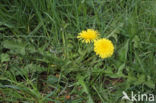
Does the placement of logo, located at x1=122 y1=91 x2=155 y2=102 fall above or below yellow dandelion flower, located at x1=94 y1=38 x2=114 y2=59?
below

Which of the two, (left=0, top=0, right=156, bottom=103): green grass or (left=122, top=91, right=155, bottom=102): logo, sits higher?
(left=0, top=0, right=156, bottom=103): green grass

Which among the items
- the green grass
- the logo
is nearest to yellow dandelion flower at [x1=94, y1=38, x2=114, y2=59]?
the green grass

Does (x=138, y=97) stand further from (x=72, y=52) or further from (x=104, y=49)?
(x=72, y=52)

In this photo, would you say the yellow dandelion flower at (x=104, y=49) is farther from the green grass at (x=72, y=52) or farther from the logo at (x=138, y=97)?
the logo at (x=138, y=97)

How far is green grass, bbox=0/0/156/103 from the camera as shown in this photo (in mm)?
1676

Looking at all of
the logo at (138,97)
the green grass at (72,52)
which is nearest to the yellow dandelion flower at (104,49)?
the green grass at (72,52)

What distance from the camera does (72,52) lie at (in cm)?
194

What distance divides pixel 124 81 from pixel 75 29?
0.62 metres

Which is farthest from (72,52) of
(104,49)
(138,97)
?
(138,97)

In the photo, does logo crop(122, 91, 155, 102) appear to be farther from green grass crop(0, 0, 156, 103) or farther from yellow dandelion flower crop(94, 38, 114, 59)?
yellow dandelion flower crop(94, 38, 114, 59)

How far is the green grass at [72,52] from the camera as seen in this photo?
5.50 feet

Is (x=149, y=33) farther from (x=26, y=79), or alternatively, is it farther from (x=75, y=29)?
(x=26, y=79)

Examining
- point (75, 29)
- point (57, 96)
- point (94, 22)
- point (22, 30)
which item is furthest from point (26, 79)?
point (94, 22)

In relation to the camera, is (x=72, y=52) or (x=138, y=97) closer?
(x=138, y=97)
